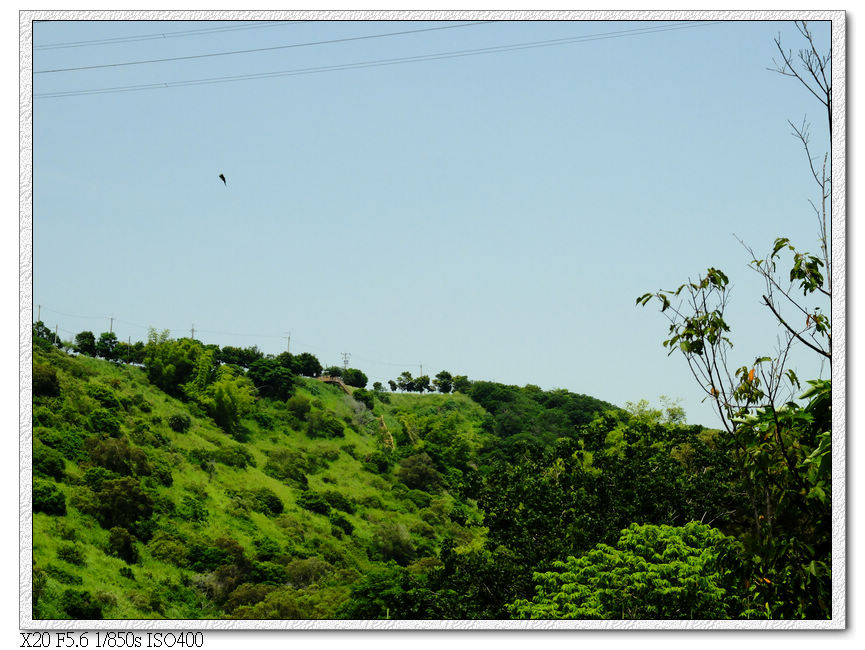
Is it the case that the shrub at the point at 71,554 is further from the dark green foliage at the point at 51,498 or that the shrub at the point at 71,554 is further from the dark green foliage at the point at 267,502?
the dark green foliage at the point at 267,502

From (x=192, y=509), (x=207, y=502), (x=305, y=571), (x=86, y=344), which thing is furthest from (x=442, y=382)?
(x=305, y=571)

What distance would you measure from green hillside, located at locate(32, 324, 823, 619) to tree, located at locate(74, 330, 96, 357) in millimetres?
283

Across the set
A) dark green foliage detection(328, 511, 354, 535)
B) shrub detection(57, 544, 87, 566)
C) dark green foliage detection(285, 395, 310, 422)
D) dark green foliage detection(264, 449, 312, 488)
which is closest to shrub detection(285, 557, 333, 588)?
dark green foliage detection(328, 511, 354, 535)

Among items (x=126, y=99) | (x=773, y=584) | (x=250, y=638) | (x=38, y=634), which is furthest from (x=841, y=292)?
(x=126, y=99)

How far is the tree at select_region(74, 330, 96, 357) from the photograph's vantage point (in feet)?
118

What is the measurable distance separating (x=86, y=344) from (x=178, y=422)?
576 centimetres

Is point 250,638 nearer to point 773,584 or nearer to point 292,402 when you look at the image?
point 773,584

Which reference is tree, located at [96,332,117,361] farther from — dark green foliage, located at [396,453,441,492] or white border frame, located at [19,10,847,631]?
white border frame, located at [19,10,847,631]

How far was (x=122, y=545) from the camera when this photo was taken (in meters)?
22.5

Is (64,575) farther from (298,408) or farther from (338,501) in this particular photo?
(298,408)

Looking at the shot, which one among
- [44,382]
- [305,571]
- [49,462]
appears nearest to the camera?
[49,462]

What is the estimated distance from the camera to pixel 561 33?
26.9 ft

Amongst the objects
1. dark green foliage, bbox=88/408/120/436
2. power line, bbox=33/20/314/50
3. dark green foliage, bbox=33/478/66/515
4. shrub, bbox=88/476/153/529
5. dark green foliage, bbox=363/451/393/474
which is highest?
power line, bbox=33/20/314/50

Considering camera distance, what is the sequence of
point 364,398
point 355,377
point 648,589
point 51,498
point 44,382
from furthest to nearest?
point 355,377
point 364,398
point 44,382
point 51,498
point 648,589
